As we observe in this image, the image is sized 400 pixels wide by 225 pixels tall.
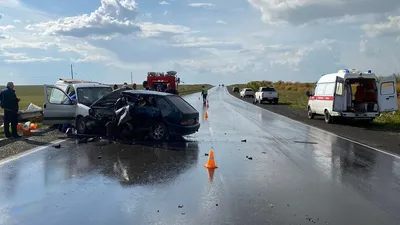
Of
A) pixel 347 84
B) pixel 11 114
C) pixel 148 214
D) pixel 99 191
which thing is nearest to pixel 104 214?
pixel 148 214

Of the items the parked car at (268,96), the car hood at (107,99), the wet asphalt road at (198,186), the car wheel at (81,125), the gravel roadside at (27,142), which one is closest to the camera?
the wet asphalt road at (198,186)

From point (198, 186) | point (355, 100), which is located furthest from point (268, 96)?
point (198, 186)

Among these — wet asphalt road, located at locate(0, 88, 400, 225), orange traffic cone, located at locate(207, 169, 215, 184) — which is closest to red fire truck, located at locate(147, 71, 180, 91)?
wet asphalt road, located at locate(0, 88, 400, 225)

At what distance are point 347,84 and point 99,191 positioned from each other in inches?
598

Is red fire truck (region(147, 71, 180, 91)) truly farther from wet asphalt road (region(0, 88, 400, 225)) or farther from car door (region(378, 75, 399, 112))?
wet asphalt road (region(0, 88, 400, 225))

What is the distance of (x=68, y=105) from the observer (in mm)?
15141

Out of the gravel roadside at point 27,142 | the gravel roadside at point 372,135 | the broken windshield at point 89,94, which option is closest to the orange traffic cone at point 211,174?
the gravel roadside at point 27,142

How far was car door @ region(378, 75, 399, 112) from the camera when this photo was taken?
19141 millimetres

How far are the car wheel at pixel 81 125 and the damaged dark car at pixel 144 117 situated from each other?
386mm

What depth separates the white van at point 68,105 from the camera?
14.7 meters

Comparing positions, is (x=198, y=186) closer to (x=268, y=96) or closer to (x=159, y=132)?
(x=159, y=132)

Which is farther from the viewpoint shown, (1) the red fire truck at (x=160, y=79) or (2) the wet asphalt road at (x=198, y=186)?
(1) the red fire truck at (x=160, y=79)

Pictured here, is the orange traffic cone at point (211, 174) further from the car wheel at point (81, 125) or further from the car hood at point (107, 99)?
the car wheel at point (81, 125)

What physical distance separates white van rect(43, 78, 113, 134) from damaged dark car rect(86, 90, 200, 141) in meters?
0.76
